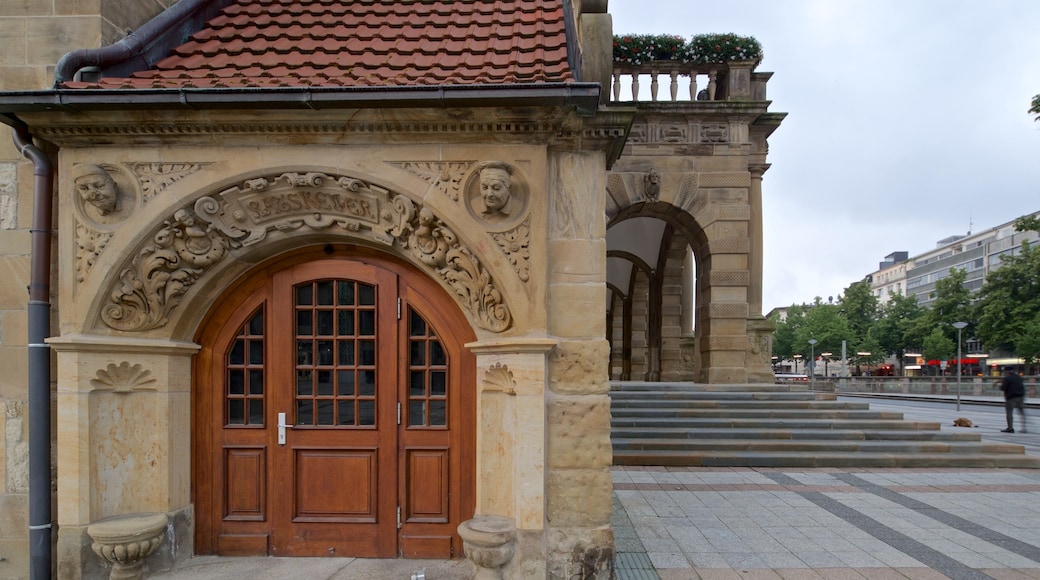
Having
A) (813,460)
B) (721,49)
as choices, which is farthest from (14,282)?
(721,49)

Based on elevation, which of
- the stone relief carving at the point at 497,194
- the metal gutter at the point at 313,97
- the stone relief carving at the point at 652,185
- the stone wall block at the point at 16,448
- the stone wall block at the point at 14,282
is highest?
the stone relief carving at the point at 652,185

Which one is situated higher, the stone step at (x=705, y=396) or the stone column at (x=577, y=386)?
the stone column at (x=577, y=386)

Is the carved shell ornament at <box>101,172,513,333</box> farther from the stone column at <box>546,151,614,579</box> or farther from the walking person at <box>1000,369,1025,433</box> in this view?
the walking person at <box>1000,369,1025,433</box>

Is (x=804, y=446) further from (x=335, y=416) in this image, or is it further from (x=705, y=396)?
(x=335, y=416)

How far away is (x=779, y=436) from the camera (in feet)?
29.7

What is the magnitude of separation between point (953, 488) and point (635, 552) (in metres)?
5.32

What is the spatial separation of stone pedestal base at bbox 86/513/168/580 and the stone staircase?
6.24 meters

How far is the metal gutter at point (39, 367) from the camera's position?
396 centimetres

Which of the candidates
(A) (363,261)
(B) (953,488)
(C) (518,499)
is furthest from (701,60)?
(C) (518,499)

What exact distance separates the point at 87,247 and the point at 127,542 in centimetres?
211

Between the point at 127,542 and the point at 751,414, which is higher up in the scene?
the point at 127,542

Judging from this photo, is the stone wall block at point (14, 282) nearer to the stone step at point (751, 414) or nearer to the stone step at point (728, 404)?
the stone step at point (751, 414)

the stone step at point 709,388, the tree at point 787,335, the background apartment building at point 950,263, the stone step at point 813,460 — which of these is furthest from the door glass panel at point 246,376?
the tree at point 787,335

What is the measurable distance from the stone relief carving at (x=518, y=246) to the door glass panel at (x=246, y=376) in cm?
212
